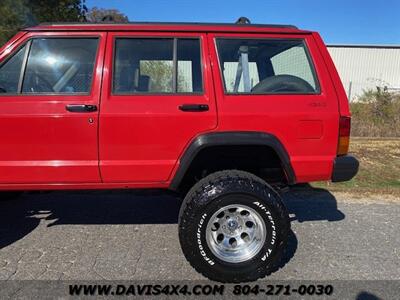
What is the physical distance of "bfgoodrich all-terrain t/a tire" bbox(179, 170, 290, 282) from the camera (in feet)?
10.4

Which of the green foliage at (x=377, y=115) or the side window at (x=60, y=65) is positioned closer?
the side window at (x=60, y=65)

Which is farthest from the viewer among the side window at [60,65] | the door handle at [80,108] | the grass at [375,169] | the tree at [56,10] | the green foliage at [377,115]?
the green foliage at [377,115]

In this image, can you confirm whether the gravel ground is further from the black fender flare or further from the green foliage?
the green foliage

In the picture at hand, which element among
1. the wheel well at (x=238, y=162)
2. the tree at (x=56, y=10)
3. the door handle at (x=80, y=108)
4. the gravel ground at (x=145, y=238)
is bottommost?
the gravel ground at (x=145, y=238)

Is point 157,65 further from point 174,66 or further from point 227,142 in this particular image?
point 227,142

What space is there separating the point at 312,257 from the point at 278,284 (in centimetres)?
64

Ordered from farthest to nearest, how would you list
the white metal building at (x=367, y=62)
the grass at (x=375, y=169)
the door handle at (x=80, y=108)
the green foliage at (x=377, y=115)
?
the white metal building at (x=367, y=62), the green foliage at (x=377, y=115), the grass at (x=375, y=169), the door handle at (x=80, y=108)

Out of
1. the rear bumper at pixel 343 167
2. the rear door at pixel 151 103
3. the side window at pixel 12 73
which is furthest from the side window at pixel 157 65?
the rear bumper at pixel 343 167

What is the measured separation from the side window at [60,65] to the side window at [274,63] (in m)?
1.14

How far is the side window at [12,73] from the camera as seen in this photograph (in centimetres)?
321

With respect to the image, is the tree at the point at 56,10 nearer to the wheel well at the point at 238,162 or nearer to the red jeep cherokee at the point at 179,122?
the red jeep cherokee at the point at 179,122

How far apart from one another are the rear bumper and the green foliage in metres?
8.11

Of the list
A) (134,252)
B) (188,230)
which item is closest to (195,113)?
(188,230)

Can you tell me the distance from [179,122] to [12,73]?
1459 mm
